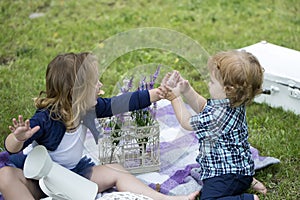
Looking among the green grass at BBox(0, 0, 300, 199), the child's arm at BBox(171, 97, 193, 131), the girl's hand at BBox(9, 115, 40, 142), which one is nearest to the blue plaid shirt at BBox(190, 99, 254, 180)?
the child's arm at BBox(171, 97, 193, 131)

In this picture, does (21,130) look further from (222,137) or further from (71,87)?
(222,137)

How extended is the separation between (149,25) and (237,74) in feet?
7.80

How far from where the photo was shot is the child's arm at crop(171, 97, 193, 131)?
2.32 metres

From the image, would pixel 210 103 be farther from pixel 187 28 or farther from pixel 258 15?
pixel 258 15

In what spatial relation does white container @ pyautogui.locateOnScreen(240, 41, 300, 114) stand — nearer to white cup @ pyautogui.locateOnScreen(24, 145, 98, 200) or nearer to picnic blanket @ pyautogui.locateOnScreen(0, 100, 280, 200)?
picnic blanket @ pyautogui.locateOnScreen(0, 100, 280, 200)

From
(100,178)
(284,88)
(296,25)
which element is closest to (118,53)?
(100,178)

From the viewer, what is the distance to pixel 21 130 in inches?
81.0

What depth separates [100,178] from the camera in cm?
237

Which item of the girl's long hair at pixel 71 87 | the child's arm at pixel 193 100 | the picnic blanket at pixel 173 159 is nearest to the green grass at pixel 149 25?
the picnic blanket at pixel 173 159

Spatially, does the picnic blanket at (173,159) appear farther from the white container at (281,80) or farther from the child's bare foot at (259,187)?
the white container at (281,80)

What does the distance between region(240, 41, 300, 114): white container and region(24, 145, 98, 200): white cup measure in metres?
1.41

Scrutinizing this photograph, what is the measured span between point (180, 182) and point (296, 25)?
2.59 meters

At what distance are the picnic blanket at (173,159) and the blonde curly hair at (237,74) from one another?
32 centimetres

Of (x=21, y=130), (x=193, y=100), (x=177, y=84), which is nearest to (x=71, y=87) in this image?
(x=21, y=130)
